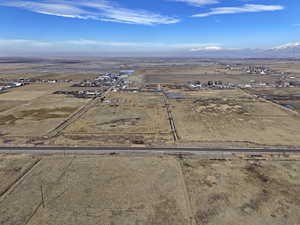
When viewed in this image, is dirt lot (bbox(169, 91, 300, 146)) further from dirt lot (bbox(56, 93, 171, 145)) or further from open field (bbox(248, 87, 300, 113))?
open field (bbox(248, 87, 300, 113))

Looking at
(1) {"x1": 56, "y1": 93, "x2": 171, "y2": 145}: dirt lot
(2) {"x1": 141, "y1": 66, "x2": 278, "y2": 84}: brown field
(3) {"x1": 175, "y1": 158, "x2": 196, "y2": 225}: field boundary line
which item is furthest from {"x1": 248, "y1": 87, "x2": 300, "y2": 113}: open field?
(3) {"x1": 175, "y1": 158, "x2": 196, "y2": 225}: field boundary line

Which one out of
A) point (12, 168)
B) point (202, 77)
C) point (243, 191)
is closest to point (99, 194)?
point (12, 168)

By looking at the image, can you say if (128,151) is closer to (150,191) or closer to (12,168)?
(150,191)

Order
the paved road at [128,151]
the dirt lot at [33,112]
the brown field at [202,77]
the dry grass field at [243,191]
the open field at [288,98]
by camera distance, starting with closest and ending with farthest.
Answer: the dry grass field at [243,191] < the paved road at [128,151] < the dirt lot at [33,112] < the open field at [288,98] < the brown field at [202,77]

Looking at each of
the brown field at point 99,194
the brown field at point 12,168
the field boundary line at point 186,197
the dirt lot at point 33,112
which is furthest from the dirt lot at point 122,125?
the field boundary line at point 186,197

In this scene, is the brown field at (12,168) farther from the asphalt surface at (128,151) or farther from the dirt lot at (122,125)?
the dirt lot at (122,125)

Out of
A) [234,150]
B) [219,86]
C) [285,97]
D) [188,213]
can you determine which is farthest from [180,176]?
[219,86]

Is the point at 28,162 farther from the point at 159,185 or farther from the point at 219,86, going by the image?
the point at 219,86
